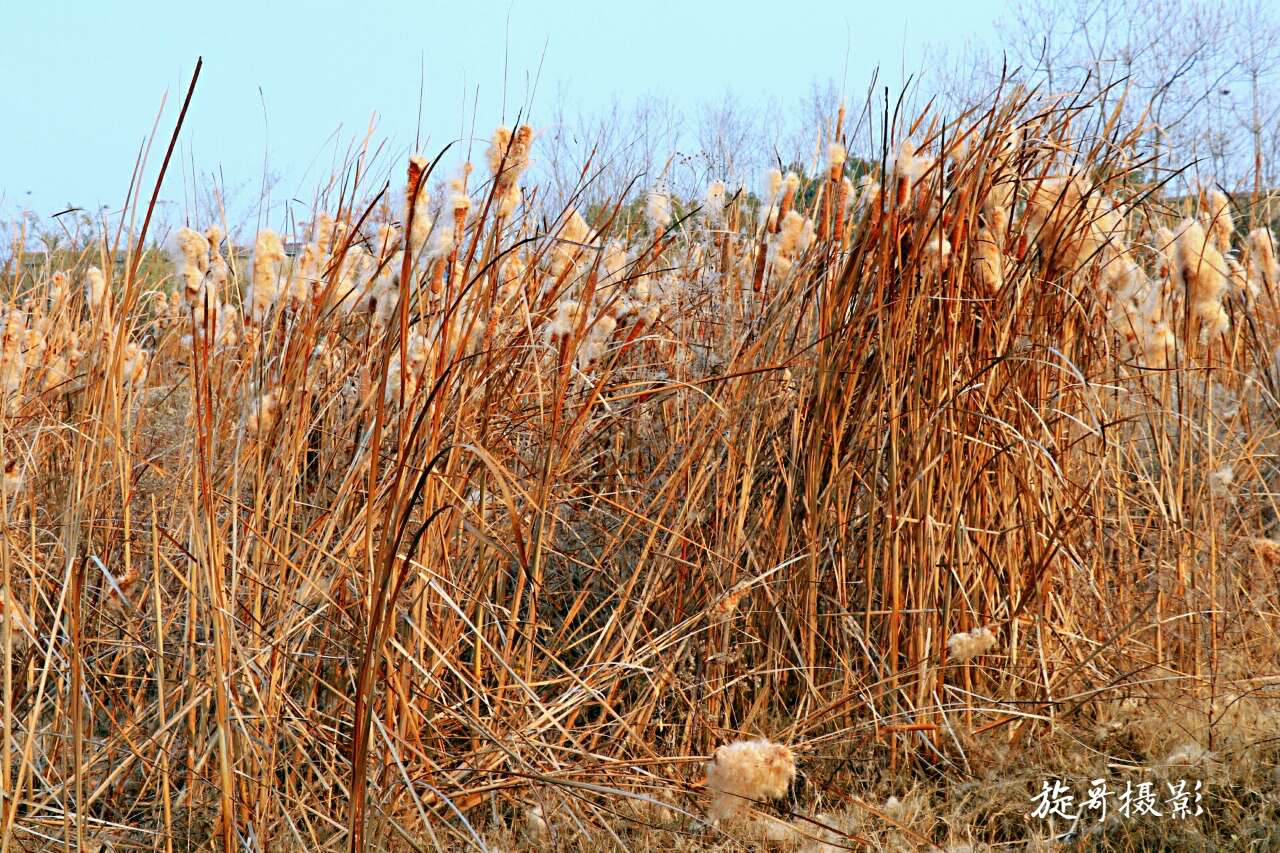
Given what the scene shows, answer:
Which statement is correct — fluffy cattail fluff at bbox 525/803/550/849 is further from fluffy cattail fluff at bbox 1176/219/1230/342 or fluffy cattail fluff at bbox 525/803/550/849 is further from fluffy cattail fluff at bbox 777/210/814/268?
fluffy cattail fluff at bbox 1176/219/1230/342

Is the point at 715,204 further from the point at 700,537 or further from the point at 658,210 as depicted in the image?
the point at 700,537

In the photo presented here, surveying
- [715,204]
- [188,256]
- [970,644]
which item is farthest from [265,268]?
[715,204]

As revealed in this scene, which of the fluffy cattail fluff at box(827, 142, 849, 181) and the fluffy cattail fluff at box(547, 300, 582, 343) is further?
the fluffy cattail fluff at box(827, 142, 849, 181)

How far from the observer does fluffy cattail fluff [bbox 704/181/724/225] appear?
243 cm

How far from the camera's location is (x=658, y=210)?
7.51 ft

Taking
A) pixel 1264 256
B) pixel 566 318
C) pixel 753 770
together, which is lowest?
pixel 753 770

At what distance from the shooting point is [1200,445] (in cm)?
176

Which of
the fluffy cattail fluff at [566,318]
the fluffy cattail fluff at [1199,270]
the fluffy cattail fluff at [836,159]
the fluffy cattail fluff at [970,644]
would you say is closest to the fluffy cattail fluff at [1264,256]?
the fluffy cattail fluff at [1199,270]

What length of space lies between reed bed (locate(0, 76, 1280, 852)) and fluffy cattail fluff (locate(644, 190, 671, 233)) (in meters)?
0.33

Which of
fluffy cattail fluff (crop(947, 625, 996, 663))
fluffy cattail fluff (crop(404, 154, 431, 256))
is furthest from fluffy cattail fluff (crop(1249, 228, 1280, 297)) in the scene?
fluffy cattail fluff (crop(404, 154, 431, 256))

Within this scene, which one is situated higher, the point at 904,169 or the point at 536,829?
the point at 904,169

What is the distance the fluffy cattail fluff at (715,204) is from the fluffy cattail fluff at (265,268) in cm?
113

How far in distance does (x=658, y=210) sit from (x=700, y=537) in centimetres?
79

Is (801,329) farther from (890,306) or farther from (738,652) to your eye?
(738,652)
